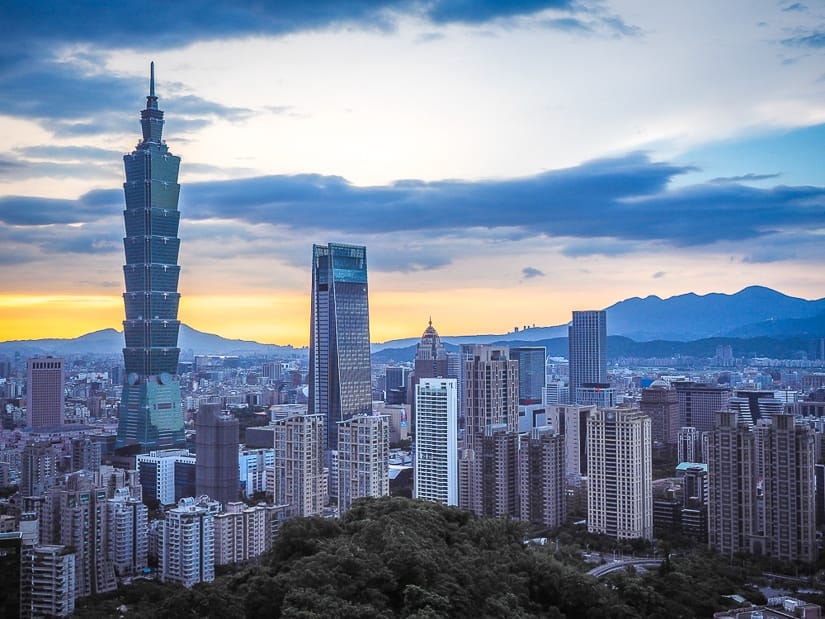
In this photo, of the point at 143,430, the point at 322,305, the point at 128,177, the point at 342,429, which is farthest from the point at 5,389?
the point at 342,429

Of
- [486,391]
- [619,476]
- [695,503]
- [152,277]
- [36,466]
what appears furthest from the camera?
[152,277]

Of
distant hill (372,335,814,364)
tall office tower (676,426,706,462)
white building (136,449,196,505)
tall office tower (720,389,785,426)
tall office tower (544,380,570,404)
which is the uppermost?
distant hill (372,335,814,364)

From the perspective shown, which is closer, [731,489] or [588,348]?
[731,489]

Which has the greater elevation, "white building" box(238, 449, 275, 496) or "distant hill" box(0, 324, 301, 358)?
"distant hill" box(0, 324, 301, 358)

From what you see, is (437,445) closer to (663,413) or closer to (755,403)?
(663,413)

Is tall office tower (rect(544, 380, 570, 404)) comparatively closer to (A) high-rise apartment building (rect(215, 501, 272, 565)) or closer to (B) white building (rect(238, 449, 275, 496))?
(B) white building (rect(238, 449, 275, 496))

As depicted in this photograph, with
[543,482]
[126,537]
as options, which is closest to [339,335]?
[543,482]

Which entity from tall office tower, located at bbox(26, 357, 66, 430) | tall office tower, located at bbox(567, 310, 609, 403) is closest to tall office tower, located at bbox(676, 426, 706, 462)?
tall office tower, located at bbox(567, 310, 609, 403)
